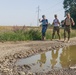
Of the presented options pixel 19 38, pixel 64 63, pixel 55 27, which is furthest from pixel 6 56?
pixel 55 27

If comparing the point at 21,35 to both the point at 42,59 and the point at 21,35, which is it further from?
the point at 42,59

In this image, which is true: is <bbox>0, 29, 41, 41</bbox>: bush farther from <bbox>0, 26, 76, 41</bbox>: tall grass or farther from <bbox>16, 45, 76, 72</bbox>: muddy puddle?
<bbox>16, 45, 76, 72</bbox>: muddy puddle

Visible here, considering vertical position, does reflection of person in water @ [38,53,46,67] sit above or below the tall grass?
below

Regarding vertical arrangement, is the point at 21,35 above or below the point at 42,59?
above


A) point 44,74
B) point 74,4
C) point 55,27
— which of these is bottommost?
point 44,74

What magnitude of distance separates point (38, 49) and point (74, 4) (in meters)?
60.2

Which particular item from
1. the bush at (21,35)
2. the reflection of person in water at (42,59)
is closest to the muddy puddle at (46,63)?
the reflection of person in water at (42,59)

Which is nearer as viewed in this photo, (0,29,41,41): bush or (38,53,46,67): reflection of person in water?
(38,53,46,67): reflection of person in water

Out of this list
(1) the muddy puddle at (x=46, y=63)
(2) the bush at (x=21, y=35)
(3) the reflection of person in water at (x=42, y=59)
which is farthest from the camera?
(2) the bush at (x=21, y=35)

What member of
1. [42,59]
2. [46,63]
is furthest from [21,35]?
[46,63]

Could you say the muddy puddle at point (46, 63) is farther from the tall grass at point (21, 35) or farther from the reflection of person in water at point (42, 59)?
the tall grass at point (21, 35)

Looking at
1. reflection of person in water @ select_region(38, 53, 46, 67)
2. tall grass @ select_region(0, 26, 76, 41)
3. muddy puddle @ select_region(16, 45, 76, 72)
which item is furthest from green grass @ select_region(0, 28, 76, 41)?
muddy puddle @ select_region(16, 45, 76, 72)

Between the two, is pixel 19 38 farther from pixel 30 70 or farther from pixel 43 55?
pixel 30 70

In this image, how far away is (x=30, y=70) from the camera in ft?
30.4
